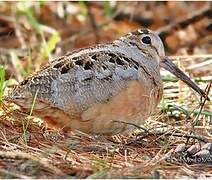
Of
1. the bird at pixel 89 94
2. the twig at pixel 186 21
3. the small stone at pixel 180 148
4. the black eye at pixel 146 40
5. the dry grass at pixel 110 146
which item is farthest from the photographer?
the twig at pixel 186 21

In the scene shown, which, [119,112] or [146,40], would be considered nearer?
[119,112]

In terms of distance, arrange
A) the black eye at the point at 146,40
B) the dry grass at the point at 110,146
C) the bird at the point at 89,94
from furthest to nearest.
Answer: the black eye at the point at 146,40 → the bird at the point at 89,94 → the dry grass at the point at 110,146

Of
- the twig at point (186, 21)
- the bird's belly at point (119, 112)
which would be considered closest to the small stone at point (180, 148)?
the bird's belly at point (119, 112)

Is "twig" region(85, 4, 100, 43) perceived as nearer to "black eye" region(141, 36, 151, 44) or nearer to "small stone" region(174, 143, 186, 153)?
"black eye" region(141, 36, 151, 44)

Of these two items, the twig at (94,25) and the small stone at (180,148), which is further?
the twig at (94,25)

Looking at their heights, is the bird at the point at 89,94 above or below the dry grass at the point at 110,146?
above

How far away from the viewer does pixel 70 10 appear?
326 inches

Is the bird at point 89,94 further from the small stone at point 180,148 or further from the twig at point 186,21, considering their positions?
the twig at point 186,21

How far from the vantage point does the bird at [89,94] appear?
3812 millimetres

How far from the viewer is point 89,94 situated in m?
3.82

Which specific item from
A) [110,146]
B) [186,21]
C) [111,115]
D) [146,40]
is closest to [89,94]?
[111,115]

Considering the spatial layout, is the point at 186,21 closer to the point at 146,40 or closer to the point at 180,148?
the point at 146,40

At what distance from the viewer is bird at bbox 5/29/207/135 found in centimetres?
381

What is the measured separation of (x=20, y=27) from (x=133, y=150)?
3865 mm
